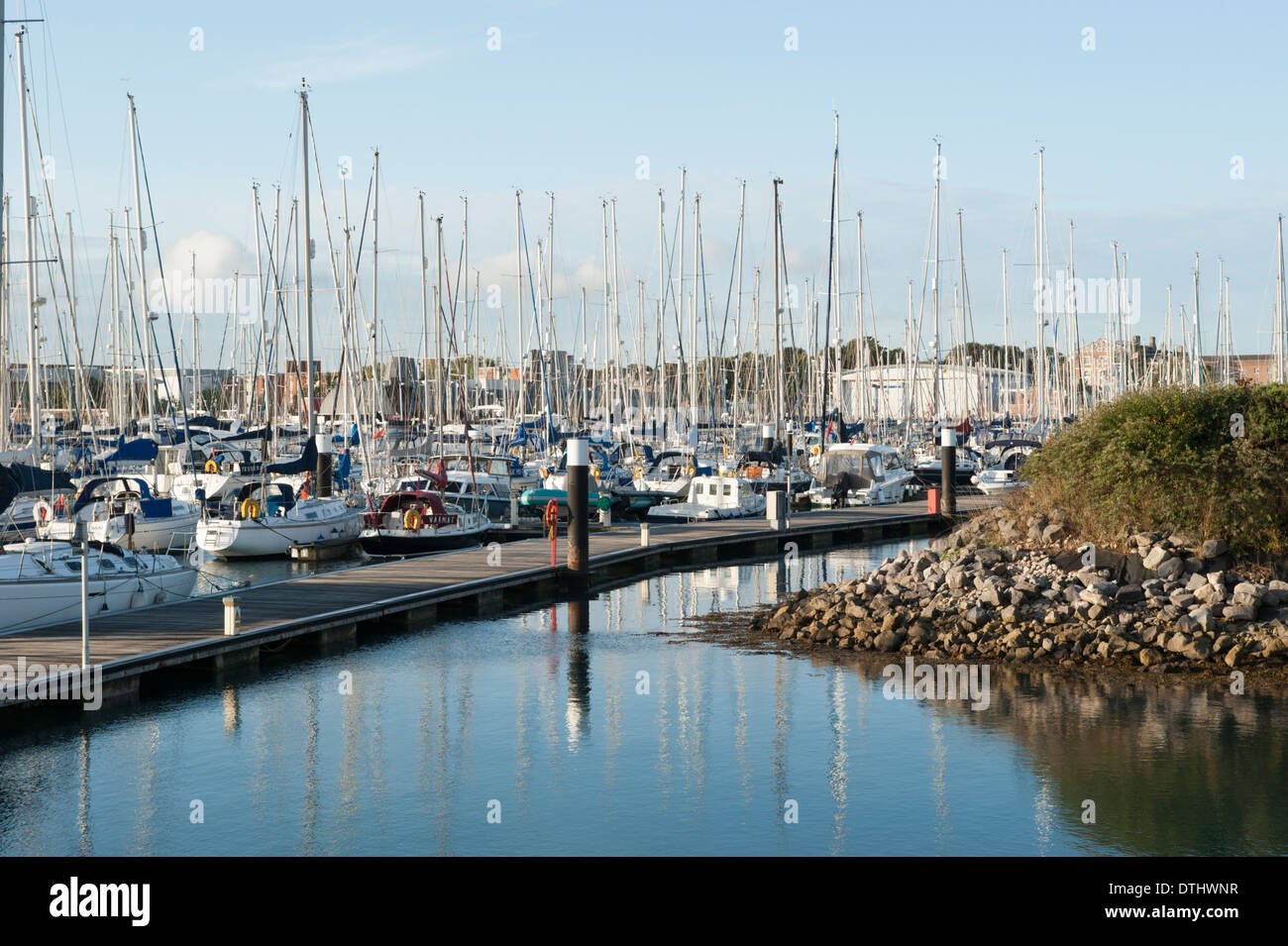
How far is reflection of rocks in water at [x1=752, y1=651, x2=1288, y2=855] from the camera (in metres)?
15.1

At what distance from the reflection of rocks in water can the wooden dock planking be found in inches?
402

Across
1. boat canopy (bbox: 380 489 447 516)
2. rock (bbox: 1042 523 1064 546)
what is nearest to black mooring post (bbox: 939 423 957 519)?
boat canopy (bbox: 380 489 447 516)

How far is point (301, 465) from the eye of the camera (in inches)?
1636

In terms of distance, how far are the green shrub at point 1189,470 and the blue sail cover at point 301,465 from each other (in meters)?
23.9

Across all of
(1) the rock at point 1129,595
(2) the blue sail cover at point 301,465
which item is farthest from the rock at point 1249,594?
(2) the blue sail cover at point 301,465

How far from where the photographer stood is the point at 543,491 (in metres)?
47.3

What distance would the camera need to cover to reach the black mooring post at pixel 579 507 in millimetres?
30969

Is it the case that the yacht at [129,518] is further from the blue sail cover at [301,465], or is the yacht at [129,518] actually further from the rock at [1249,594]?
the rock at [1249,594]

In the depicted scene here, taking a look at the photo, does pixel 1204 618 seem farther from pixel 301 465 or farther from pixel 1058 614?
pixel 301 465

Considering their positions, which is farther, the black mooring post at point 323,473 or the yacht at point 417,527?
the black mooring post at point 323,473

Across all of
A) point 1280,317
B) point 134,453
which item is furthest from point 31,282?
point 1280,317

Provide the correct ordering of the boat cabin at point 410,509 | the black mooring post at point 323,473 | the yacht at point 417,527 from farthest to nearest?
the black mooring post at point 323,473 → the boat cabin at point 410,509 → the yacht at point 417,527
